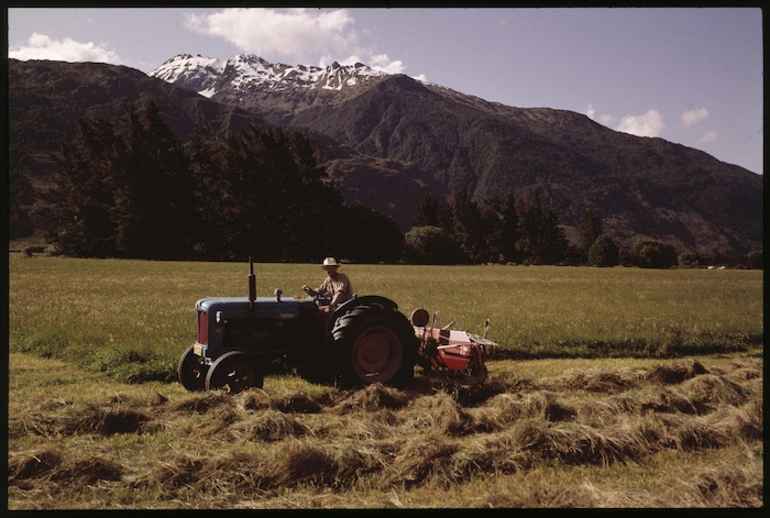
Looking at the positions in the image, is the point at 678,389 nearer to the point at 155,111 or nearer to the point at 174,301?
the point at 174,301

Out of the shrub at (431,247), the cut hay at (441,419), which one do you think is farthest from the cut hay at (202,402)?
the shrub at (431,247)

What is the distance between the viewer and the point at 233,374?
7.08 meters

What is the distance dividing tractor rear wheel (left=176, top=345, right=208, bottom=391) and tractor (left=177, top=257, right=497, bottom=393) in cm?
1

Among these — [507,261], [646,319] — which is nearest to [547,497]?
[646,319]

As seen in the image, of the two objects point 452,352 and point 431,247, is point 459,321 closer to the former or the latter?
point 452,352

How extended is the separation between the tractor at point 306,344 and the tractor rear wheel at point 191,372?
1cm

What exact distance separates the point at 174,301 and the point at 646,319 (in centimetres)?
1347

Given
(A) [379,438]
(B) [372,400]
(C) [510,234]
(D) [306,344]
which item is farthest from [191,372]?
(C) [510,234]

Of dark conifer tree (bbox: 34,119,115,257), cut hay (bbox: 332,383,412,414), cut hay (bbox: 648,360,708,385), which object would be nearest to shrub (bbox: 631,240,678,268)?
dark conifer tree (bbox: 34,119,115,257)

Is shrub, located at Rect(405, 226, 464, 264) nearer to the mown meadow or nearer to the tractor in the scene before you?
the mown meadow

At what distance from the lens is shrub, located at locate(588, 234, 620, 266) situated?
7519 centimetres

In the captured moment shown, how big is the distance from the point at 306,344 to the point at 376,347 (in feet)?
3.16

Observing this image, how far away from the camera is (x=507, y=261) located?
266ft

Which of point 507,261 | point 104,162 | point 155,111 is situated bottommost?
point 507,261
